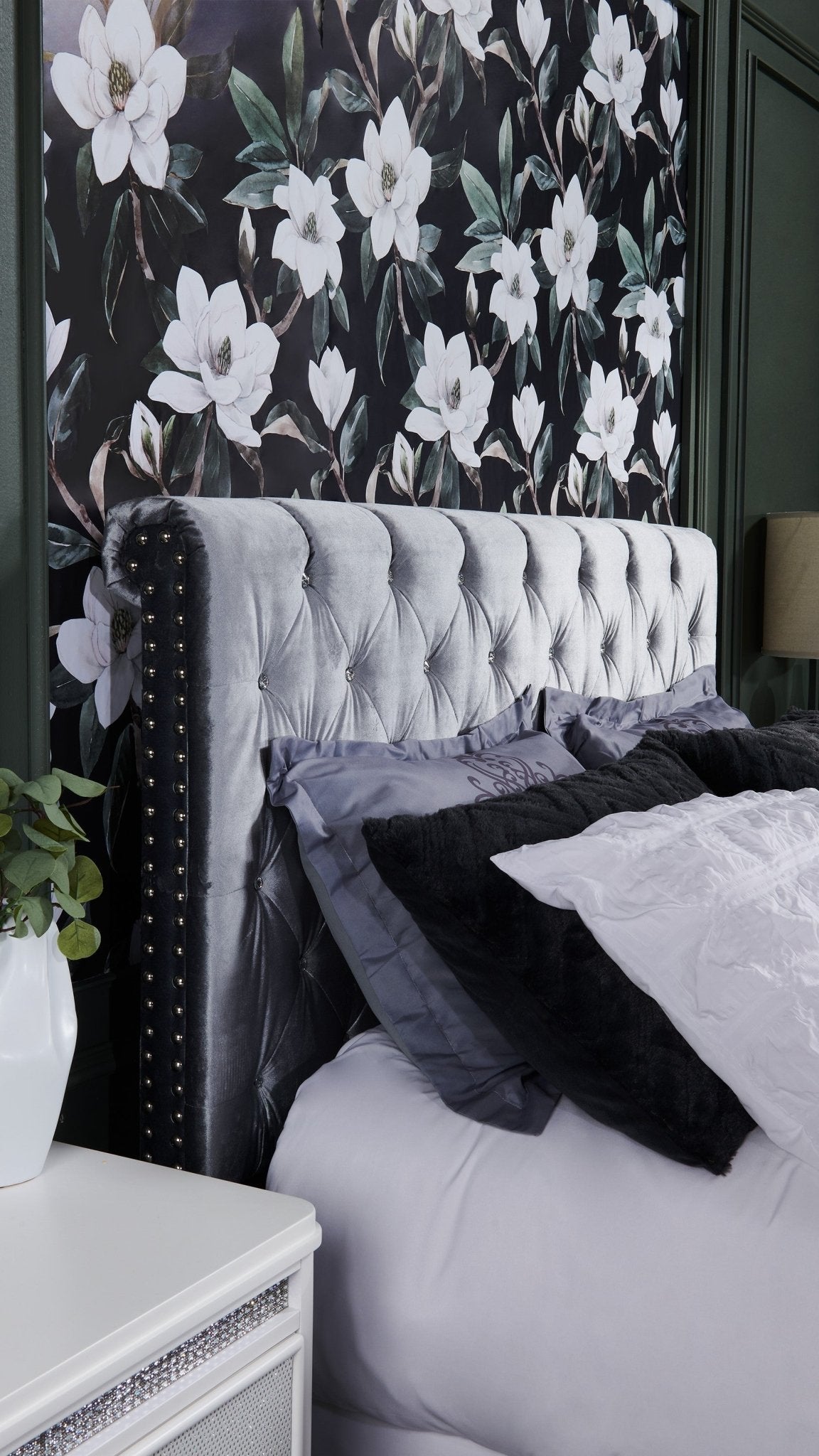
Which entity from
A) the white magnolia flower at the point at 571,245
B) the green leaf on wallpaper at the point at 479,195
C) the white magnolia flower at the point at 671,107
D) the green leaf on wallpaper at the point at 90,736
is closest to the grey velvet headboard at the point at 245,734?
the green leaf on wallpaper at the point at 90,736

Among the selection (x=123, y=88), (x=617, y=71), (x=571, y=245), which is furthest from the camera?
(x=617, y=71)

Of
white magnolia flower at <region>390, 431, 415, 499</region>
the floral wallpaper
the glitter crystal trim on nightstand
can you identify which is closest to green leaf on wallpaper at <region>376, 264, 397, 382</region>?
the floral wallpaper

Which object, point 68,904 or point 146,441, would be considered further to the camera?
point 146,441

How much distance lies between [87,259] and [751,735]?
112 centimetres

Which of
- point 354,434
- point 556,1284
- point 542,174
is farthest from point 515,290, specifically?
point 556,1284

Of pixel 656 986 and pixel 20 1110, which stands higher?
pixel 656 986

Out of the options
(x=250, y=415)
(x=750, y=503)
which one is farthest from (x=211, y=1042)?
(x=750, y=503)

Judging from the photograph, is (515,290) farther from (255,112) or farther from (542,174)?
(255,112)

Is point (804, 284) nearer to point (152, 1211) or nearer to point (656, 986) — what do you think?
point (656, 986)

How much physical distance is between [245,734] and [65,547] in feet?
1.00

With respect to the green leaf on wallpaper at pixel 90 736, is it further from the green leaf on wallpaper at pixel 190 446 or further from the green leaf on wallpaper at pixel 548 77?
the green leaf on wallpaper at pixel 548 77

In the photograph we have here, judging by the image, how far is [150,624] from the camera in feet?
4.69

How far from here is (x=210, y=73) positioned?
1.61 metres

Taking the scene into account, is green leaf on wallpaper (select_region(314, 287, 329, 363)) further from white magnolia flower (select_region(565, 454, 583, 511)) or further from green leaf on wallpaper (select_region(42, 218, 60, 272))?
white magnolia flower (select_region(565, 454, 583, 511))
